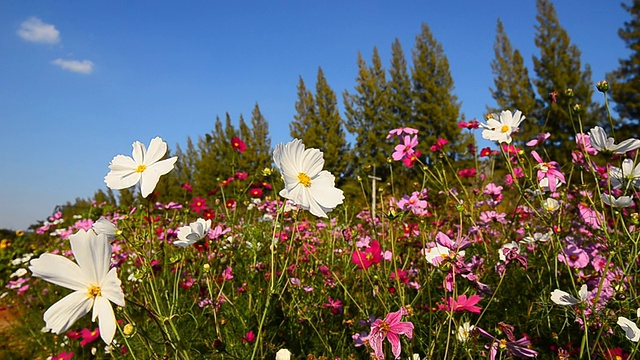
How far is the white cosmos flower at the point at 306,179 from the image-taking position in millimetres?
773

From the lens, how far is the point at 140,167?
0.78 meters

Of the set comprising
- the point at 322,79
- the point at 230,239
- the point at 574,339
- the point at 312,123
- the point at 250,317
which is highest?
the point at 322,79

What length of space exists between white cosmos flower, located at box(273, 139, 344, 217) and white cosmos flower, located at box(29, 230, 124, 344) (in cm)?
→ 33

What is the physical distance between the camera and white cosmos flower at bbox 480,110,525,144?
4.18ft

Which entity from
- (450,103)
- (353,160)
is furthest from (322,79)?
(450,103)

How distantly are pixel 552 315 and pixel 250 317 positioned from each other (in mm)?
1032

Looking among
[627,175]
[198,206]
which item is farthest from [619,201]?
[198,206]

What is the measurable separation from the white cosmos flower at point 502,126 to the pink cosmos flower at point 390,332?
785 millimetres

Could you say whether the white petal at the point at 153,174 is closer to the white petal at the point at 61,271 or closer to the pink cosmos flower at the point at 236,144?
the white petal at the point at 61,271

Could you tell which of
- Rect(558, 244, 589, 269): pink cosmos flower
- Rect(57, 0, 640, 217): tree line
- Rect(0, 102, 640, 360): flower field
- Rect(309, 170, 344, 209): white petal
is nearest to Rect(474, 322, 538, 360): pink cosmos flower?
Rect(0, 102, 640, 360): flower field

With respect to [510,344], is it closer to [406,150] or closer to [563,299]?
[563,299]

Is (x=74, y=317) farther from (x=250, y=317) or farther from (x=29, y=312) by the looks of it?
(x=29, y=312)

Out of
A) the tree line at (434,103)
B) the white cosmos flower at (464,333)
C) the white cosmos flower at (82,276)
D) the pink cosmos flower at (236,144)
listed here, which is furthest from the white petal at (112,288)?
the tree line at (434,103)

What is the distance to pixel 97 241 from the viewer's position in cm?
52
